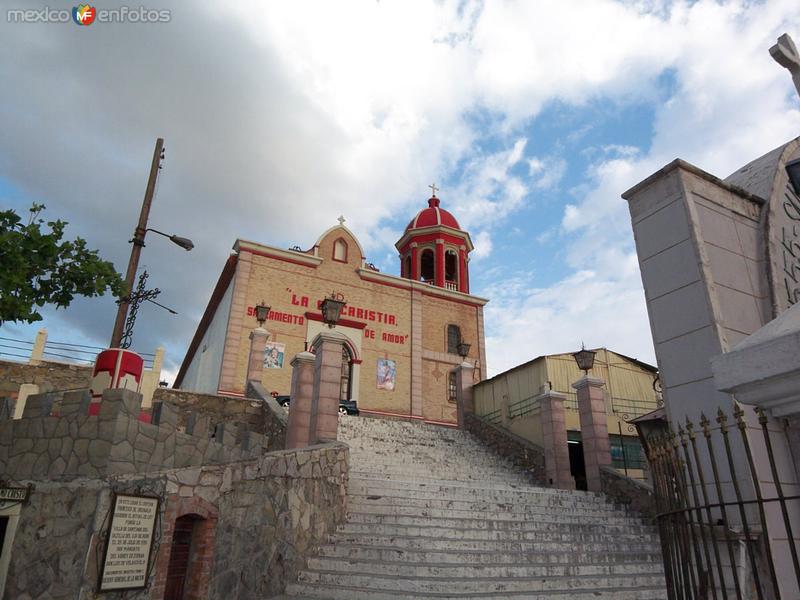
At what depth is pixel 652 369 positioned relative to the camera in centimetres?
2317

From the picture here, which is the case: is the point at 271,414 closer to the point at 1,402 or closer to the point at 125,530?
the point at 1,402

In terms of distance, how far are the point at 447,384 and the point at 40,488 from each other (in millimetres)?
20376

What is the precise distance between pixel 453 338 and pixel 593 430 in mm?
14292

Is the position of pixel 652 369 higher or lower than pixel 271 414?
higher

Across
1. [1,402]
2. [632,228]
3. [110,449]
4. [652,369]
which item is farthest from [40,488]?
[652,369]

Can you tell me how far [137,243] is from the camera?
9633 millimetres

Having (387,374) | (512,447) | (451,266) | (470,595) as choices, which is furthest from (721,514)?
(451,266)

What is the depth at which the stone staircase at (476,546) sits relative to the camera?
6.35 m

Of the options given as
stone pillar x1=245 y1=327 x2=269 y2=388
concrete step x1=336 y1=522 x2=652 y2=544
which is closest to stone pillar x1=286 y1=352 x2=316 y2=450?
concrete step x1=336 y1=522 x2=652 y2=544

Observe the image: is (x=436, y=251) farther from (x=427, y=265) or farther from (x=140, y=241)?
A: (x=140, y=241)

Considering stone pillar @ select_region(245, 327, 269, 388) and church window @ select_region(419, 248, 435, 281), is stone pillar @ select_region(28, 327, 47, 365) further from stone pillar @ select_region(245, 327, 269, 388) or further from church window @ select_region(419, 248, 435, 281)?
church window @ select_region(419, 248, 435, 281)

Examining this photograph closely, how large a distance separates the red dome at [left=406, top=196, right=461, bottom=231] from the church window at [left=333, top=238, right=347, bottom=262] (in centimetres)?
602

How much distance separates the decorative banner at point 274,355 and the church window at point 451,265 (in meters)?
11.0

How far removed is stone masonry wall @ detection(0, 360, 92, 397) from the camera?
16.0 metres
